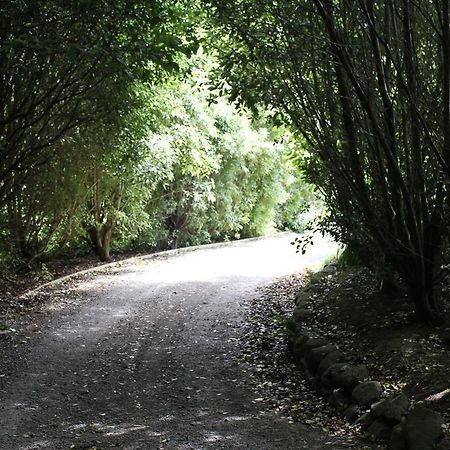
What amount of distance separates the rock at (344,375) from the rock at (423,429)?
1081mm

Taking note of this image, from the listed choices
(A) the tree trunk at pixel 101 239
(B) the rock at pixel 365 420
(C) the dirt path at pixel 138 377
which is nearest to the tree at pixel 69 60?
(C) the dirt path at pixel 138 377

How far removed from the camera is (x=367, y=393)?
16.9ft

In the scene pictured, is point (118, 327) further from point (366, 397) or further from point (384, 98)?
point (384, 98)

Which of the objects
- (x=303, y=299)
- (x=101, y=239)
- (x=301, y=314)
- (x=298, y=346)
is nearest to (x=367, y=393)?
(x=298, y=346)

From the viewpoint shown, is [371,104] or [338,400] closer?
[338,400]

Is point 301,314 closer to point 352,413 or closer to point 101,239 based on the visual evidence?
point 352,413

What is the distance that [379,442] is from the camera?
454cm

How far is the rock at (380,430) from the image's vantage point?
4.57 m

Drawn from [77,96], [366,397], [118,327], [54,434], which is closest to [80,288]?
[118,327]

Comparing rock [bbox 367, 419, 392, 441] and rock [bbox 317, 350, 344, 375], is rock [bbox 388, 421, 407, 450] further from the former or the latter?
rock [bbox 317, 350, 344, 375]

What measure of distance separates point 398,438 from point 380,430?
0.31m

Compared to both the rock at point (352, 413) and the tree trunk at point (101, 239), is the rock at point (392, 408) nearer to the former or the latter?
the rock at point (352, 413)

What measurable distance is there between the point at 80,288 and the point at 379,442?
8381mm

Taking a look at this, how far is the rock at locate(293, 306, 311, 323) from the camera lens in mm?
8078
